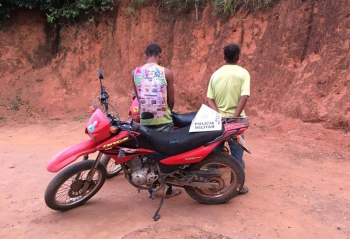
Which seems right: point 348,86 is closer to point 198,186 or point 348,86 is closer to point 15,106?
point 198,186

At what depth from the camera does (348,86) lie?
243 inches

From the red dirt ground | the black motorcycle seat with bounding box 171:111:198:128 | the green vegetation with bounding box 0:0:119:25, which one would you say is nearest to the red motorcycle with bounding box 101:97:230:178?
the black motorcycle seat with bounding box 171:111:198:128

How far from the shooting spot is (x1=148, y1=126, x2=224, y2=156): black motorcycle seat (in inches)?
143

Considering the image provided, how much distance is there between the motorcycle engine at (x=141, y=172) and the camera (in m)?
3.70

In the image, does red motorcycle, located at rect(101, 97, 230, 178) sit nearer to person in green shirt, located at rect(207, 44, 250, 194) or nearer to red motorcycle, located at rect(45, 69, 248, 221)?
person in green shirt, located at rect(207, 44, 250, 194)

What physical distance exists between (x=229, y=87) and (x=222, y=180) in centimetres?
110

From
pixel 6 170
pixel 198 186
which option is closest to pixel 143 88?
pixel 198 186

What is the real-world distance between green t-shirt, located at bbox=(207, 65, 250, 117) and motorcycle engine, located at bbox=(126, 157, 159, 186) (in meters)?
1.16

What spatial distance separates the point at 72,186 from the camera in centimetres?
376

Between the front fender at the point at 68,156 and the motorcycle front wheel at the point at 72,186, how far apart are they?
0.16 metres

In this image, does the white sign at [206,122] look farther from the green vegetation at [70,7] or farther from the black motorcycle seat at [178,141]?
the green vegetation at [70,7]

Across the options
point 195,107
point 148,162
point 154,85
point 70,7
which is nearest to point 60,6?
point 70,7

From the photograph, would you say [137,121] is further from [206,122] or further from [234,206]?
[234,206]

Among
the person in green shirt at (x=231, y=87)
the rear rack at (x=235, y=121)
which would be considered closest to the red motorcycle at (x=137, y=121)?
the person in green shirt at (x=231, y=87)
